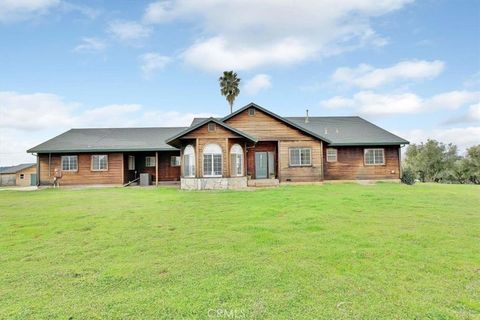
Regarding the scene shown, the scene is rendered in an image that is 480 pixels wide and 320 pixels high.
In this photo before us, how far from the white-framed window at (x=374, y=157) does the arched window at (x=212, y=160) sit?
11141mm

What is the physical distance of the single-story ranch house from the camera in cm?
1836

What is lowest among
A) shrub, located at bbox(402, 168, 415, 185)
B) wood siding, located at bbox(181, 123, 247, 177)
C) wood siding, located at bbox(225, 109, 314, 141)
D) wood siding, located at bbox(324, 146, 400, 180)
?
shrub, located at bbox(402, 168, 415, 185)

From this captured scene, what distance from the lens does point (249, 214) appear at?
30.6 ft

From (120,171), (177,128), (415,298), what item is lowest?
(415,298)

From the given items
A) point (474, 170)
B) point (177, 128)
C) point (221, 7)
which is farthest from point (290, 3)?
point (474, 170)

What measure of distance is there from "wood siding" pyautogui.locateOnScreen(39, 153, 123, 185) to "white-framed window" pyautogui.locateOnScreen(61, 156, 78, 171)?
0.23 meters

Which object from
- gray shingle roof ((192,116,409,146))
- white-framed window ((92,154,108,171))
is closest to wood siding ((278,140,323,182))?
gray shingle roof ((192,116,409,146))

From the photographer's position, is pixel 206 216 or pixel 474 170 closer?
pixel 206 216

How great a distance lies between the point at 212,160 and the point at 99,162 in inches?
402

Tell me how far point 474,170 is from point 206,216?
128 ft

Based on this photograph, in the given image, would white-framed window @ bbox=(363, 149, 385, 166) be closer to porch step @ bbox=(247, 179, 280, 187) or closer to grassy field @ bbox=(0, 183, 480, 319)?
porch step @ bbox=(247, 179, 280, 187)

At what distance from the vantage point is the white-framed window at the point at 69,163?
2316cm

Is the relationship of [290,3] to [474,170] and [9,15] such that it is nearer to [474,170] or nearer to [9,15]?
[9,15]

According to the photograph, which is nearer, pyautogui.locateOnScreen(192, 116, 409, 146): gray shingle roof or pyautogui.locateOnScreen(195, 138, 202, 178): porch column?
pyautogui.locateOnScreen(195, 138, 202, 178): porch column
